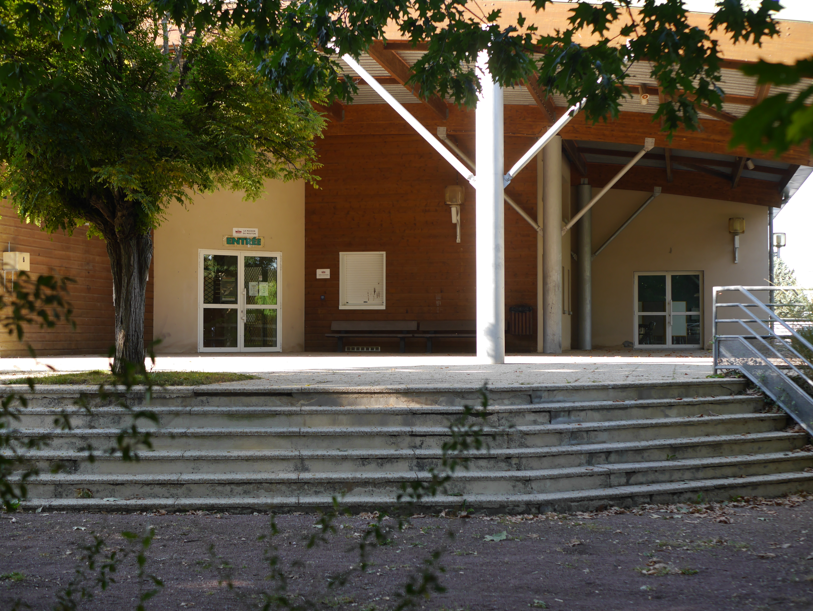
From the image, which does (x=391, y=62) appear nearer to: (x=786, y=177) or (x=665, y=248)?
(x=665, y=248)

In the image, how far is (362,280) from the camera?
1602 cm

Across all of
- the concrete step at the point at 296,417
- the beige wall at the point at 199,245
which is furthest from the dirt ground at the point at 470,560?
the beige wall at the point at 199,245

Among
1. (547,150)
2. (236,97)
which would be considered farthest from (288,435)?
(547,150)

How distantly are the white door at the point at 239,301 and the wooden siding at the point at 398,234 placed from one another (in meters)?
0.90

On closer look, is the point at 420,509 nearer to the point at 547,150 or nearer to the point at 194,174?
the point at 194,174

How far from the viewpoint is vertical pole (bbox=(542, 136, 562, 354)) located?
1412 cm

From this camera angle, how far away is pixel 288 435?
5.29 m

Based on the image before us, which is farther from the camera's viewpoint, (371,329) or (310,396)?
(371,329)

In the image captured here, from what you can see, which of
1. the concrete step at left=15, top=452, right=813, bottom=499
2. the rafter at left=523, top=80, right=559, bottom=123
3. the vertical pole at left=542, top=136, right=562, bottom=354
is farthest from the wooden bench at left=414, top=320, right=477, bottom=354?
the concrete step at left=15, top=452, right=813, bottom=499

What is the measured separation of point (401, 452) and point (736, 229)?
52.5 feet

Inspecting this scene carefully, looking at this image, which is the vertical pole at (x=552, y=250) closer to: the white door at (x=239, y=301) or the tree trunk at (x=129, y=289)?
the white door at (x=239, y=301)

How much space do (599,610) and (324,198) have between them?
13712 mm

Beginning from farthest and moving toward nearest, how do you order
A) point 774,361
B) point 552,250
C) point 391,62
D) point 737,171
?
point 737,171 → point 552,250 → point 391,62 → point 774,361

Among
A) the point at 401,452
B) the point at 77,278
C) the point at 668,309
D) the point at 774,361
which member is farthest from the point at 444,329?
the point at 401,452
